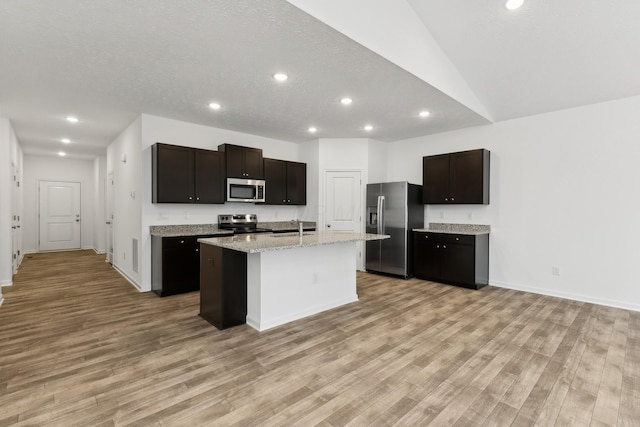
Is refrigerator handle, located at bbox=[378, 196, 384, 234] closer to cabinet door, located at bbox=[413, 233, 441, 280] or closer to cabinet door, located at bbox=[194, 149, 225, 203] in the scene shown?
cabinet door, located at bbox=[413, 233, 441, 280]

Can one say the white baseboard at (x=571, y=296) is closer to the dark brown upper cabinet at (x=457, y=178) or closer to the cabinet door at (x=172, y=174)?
the dark brown upper cabinet at (x=457, y=178)

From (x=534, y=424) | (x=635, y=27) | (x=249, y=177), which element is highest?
(x=635, y=27)

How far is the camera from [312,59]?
301 cm

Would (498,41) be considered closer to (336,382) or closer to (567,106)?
(567,106)

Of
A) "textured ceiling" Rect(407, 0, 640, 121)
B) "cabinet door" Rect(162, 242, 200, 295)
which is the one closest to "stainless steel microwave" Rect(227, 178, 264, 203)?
"cabinet door" Rect(162, 242, 200, 295)

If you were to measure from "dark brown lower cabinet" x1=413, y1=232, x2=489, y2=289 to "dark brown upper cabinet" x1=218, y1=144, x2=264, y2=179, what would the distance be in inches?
123

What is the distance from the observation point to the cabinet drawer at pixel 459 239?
4.95 meters

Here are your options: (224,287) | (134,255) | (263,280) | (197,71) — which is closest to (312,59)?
(197,71)

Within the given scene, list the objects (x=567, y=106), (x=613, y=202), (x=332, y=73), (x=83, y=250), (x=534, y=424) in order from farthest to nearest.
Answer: (x=83, y=250) → (x=567, y=106) → (x=613, y=202) → (x=332, y=73) → (x=534, y=424)

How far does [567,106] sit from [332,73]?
11.6 feet

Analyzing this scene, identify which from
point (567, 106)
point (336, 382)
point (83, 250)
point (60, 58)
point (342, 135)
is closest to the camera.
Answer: point (336, 382)

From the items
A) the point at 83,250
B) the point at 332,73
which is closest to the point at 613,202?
the point at 332,73

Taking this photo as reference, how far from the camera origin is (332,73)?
3307 millimetres

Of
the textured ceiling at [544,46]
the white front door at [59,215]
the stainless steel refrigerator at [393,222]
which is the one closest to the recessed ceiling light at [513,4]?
the textured ceiling at [544,46]
